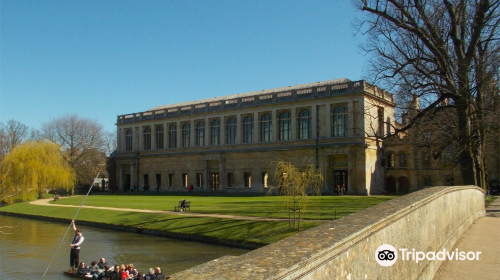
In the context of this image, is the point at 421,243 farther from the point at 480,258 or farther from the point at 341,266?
the point at 341,266

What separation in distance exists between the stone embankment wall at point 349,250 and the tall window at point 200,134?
2175 inches

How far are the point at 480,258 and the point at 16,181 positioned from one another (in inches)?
1443

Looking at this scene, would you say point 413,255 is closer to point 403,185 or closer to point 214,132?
point 403,185

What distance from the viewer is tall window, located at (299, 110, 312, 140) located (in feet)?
175

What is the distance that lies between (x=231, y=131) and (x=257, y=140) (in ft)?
16.5

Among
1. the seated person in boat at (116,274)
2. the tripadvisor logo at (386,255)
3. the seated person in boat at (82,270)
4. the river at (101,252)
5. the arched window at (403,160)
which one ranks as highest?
the arched window at (403,160)

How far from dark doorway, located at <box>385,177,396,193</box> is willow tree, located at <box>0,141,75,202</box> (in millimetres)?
37345

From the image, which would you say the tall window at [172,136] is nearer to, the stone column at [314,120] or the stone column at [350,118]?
the stone column at [314,120]

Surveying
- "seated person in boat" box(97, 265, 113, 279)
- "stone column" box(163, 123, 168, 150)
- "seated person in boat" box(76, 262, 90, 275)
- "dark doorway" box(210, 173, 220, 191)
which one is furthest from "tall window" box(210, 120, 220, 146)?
"seated person in boat" box(97, 265, 113, 279)

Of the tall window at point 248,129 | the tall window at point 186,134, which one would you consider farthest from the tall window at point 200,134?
the tall window at point 248,129

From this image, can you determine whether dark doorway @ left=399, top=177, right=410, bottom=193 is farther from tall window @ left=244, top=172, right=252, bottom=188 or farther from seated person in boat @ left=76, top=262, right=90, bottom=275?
seated person in boat @ left=76, top=262, right=90, bottom=275

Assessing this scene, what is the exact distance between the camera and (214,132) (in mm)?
63031

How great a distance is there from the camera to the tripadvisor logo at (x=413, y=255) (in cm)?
608

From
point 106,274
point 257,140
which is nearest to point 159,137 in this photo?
point 257,140
